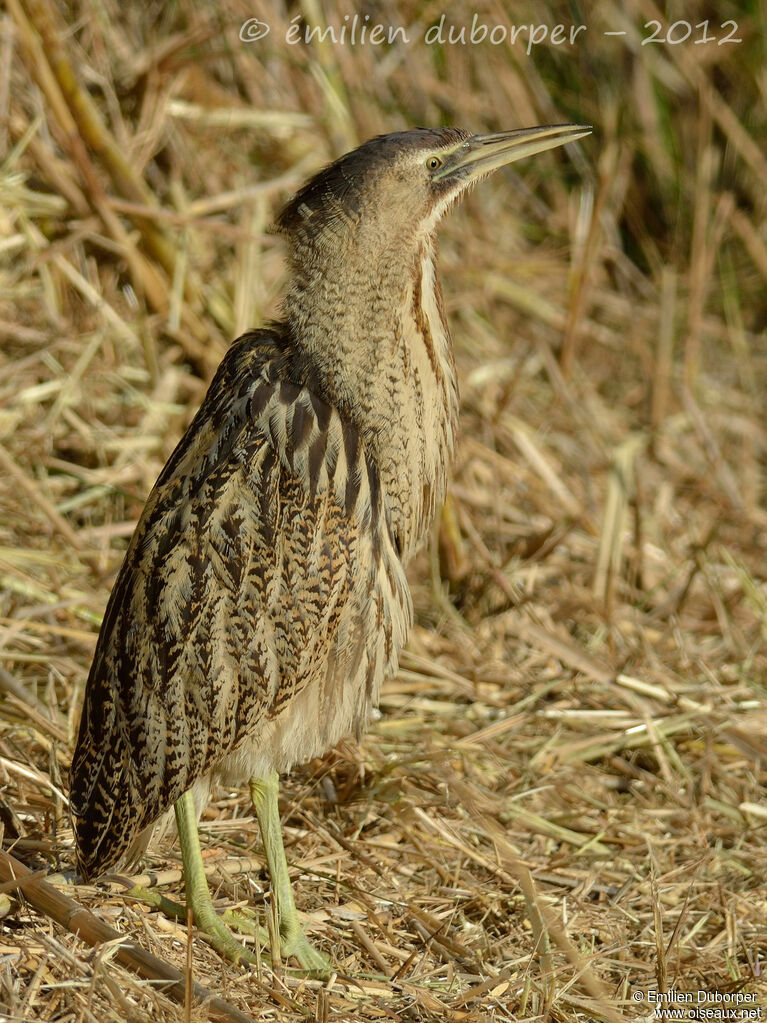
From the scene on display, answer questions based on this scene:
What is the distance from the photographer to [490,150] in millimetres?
2361

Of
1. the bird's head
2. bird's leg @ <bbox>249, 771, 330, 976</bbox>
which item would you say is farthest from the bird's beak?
bird's leg @ <bbox>249, 771, 330, 976</bbox>

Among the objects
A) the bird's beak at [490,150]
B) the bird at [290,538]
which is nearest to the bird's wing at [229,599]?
the bird at [290,538]

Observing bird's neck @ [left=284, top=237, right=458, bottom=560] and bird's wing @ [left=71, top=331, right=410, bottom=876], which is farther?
bird's neck @ [left=284, top=237, right=458, bottom=560]

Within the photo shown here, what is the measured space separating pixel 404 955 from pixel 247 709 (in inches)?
21.2

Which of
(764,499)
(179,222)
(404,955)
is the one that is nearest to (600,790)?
(404,955)

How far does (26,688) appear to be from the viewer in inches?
113

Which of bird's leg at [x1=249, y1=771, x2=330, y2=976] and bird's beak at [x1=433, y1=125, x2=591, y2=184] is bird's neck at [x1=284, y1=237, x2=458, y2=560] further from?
bird's leg at [x1=249, y1=771, x2=330, y2=976]

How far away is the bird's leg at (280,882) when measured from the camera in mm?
2236

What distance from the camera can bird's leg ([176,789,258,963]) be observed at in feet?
7.23

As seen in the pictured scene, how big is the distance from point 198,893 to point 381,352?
102 cm

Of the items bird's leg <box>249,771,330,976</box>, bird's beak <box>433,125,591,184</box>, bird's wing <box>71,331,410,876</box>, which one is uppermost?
bird's beak <box>433,125,591,184</box>

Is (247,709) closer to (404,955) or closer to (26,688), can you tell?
(404,955)

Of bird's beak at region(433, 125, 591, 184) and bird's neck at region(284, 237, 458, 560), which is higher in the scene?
bird's beak at region(433, 125, 591, 184)

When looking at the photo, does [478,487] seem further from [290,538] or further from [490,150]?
[290,538]
